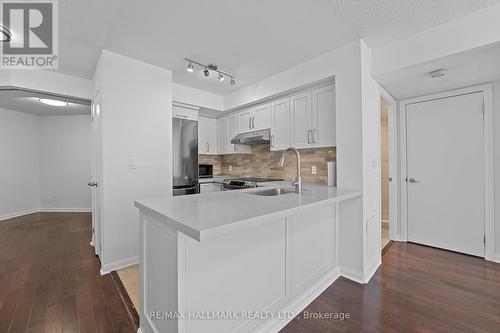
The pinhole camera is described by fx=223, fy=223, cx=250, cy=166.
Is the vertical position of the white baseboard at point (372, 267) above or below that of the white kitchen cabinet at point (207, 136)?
below

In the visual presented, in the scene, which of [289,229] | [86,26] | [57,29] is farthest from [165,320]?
[57,29]

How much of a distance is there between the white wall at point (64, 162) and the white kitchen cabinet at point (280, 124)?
5.02m

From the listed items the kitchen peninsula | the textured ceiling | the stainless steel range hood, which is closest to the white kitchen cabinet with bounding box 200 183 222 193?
the stainless steel range hood

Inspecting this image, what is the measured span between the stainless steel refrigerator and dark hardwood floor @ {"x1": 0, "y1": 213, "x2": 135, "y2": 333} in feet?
4.52

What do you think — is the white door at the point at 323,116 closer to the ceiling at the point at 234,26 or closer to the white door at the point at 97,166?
the ceiling at the point at 234,26

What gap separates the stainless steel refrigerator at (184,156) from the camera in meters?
3.21

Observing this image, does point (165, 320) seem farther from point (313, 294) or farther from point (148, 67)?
point (148, 67)

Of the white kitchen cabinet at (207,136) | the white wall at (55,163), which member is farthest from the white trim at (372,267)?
the white wall at (55,163)

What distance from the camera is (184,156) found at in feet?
10.9

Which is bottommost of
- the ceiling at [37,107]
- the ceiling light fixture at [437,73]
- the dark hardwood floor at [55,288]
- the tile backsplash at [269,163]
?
the dark hardwood floor at [55,288]

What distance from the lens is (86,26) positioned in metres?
2.01

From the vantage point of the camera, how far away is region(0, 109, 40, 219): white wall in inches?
195

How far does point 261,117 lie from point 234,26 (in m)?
1.67

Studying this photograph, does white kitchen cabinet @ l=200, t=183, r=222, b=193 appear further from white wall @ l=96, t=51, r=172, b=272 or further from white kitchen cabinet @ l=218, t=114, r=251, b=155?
white wall @ l=96, t=51, r=172, b=272
